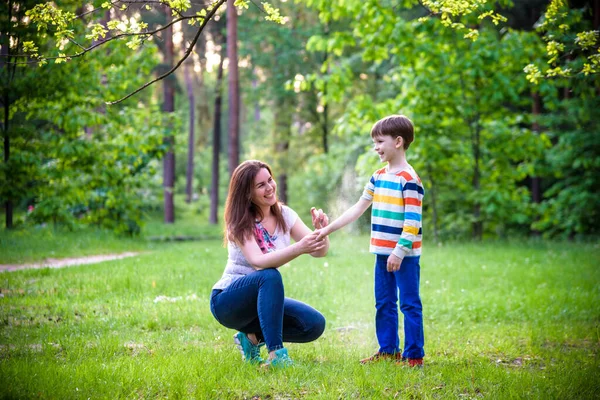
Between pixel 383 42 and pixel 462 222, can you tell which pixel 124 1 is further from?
pixel 462 222

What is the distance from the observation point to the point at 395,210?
4352mm

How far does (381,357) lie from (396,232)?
97 cm

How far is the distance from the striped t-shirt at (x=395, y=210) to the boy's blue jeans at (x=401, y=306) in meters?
0.14

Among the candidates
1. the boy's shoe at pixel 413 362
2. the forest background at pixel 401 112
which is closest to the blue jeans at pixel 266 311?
the boy's shoe at pixel 413 362

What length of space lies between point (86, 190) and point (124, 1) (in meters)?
10.0

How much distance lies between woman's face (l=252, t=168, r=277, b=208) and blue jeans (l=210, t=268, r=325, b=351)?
0.53m

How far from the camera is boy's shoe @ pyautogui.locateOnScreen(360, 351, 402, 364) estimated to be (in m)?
4.46

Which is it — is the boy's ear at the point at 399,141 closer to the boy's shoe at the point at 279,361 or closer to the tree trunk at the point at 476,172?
the boy's shoe at the point at 279,361

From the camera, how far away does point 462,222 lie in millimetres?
15258

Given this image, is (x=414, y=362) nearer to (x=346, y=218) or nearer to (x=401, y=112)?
(x=346, y=218)

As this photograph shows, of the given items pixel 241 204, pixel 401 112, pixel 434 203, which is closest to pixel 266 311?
pixel 241 204

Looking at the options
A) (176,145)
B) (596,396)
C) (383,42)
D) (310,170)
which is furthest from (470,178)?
(596,396)

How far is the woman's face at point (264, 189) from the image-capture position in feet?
14.3

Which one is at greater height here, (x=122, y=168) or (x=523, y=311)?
(x=122, y=168)
